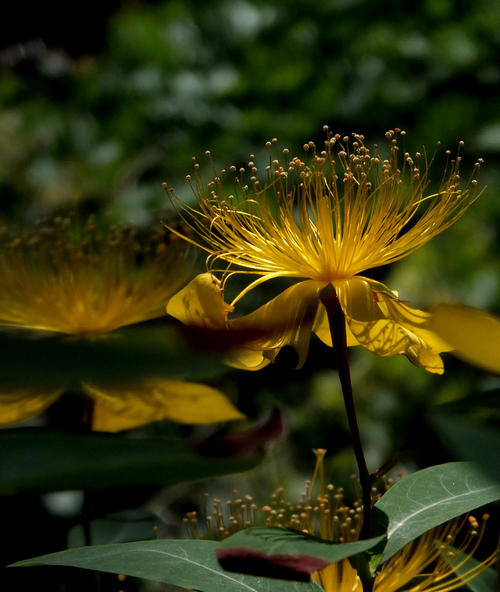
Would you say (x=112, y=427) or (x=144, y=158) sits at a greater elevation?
(x=144, y=158)

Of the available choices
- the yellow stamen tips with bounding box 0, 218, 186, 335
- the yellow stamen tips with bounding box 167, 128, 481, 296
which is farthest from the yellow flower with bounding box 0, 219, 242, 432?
the yellow stamen tips with bounding box 167, 128, 481, 296

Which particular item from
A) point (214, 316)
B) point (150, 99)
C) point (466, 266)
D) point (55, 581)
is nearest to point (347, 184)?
point (214, 316)

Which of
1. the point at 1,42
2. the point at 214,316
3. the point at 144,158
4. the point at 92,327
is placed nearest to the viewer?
the point at 214,316

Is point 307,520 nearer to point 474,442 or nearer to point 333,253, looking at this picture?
point 333,253

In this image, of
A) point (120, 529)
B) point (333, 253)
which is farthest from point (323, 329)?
point (120, 529)

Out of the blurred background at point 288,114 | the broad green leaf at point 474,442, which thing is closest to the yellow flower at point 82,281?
the broad green leaf at point 474,442

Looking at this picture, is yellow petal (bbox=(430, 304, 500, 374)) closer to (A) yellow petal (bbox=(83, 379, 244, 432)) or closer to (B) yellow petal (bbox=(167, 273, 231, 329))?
(A) yellow petal (bbox=(83, 379, 244, 432))

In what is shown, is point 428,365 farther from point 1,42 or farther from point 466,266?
point 1,42

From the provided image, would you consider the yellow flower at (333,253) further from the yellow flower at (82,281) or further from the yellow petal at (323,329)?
the yellow flower at (82,281)
